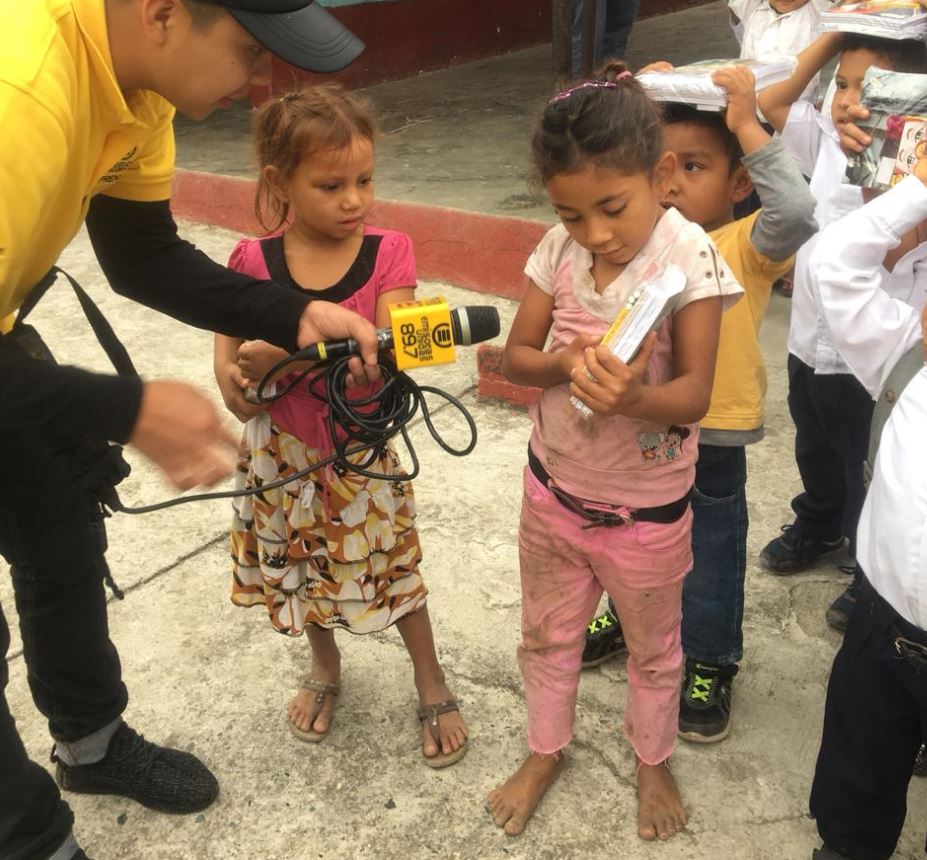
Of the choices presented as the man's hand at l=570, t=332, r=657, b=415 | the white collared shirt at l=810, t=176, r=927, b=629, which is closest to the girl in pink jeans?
the man's hand at l=570, t=332, r=657, b=415

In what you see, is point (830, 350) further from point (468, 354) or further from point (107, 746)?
point (468, 354)

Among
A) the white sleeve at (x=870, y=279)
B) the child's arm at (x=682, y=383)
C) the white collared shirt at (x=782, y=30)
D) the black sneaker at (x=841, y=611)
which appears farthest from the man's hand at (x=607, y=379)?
the white collared shirt at (x=782, y=30)

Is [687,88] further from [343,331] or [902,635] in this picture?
[902,635]

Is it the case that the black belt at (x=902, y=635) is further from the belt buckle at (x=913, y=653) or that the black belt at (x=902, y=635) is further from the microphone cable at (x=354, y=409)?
the microphone cable at (x=354, y=409)

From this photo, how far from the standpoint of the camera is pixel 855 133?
191 centimetres

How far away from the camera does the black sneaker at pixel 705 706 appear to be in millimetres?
2287

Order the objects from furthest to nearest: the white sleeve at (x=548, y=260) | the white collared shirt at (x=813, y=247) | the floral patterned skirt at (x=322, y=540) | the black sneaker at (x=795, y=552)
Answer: the black sneaker at (x=795, y=552) → the white collared shirt at (x=813, y=247) → the floral patterned skirt at (x=322, y=540) → the white sleeve at (x=548, y=260)

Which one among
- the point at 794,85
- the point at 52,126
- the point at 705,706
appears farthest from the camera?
the point at 794,85

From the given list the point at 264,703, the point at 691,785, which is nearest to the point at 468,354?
the point at 264,703

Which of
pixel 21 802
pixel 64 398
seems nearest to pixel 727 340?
pixel 64 398

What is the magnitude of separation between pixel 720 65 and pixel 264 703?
1.87m

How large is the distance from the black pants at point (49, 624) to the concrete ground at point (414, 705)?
30 centimetres

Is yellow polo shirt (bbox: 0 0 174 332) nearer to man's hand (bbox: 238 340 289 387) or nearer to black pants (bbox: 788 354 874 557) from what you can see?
man's hand (bbox: 238 340 289 387)

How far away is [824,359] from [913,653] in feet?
3.04
